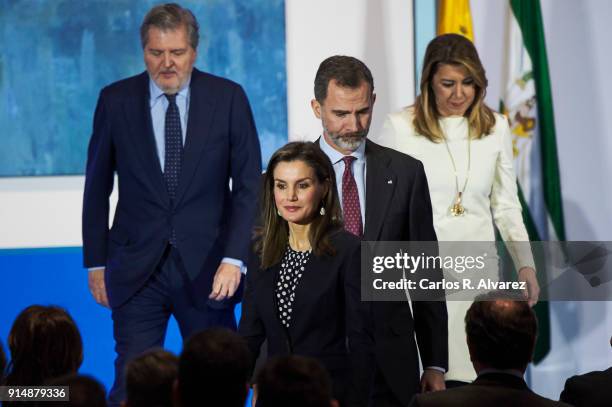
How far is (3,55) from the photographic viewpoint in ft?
19.5

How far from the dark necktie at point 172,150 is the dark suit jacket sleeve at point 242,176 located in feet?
0.75

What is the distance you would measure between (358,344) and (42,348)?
1015 millimetres

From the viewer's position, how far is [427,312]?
13.7ft

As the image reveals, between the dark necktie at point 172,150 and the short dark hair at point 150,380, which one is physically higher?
the dark necktie at point 172,150

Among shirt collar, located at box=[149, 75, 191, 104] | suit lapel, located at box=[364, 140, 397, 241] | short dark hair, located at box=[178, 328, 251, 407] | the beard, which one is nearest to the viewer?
short dark hair, located at box=[178, 328, 251, 407]

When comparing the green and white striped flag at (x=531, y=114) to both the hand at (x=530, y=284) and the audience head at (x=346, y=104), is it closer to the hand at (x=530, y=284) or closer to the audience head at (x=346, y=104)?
the hand at (x=530, y=284)

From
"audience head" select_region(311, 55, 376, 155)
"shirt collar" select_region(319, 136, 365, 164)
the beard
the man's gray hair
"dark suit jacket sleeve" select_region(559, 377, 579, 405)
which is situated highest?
the man's gray hair

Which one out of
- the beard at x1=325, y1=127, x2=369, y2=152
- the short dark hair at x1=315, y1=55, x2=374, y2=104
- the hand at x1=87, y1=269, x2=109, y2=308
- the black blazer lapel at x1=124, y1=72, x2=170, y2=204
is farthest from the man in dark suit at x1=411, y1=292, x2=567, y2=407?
the hand at x1=87, y1=269, x2=109, y2=308

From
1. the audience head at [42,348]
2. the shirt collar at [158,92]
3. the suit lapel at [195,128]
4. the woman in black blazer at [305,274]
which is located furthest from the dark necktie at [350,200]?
the audience head at [42,348]

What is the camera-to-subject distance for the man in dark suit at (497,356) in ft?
10.1

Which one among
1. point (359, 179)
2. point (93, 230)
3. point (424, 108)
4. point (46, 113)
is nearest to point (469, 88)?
point (424, 108)

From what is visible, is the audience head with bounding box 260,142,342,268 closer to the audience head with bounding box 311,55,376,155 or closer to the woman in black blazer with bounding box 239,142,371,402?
the woman in black blazer with bounding box 239,142,371,402

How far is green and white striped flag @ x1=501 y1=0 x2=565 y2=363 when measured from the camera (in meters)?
6.35

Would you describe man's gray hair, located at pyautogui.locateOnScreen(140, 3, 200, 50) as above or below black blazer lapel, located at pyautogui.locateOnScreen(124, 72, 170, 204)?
above
